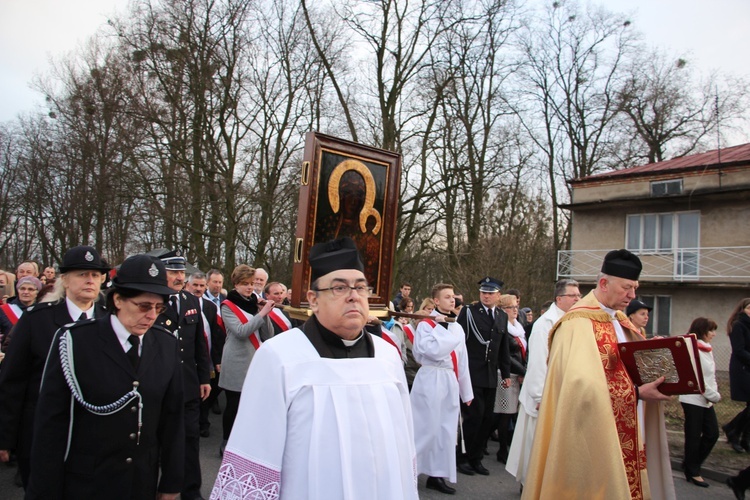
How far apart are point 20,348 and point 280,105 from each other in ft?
59.5

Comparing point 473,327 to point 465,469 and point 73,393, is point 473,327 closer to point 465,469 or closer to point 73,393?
point 465,469

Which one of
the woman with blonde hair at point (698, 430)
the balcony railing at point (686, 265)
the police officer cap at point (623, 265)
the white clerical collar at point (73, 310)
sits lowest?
the woman with blonde hair at point (698, 430)

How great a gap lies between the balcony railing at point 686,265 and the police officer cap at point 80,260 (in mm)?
21468

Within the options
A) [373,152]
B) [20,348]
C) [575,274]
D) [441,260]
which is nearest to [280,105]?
[441,260]

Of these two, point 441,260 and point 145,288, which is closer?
point 145,288

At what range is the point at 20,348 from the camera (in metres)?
3.61

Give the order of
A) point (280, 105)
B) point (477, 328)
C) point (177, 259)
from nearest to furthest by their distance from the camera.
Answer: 1. point (177, 259)
2. point (477, 328)
3. point (280, 105)

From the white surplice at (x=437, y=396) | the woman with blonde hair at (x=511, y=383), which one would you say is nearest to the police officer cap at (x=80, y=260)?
the white surplice at (x=437, y=396)

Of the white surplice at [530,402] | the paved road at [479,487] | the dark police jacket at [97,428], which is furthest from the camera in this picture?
the paved road at [479,487]

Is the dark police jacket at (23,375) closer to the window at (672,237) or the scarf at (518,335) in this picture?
the scarf at (518,335)

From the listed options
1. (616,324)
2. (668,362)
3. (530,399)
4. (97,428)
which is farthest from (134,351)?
(530,399)

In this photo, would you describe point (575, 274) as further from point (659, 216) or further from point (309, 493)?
point (309, 493)

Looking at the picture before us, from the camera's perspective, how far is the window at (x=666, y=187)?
2145cm

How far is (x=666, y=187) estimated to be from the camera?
854 inches
